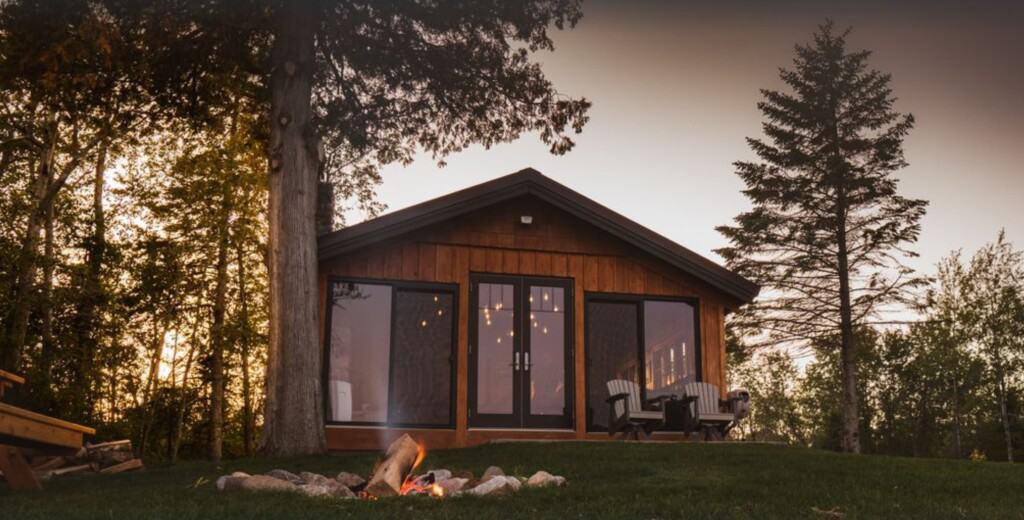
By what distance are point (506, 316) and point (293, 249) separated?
311cm

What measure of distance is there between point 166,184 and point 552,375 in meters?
8.59

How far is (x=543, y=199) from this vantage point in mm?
11367

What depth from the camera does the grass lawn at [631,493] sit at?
449 centimetres

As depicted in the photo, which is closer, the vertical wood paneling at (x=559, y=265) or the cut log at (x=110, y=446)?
the cut log at (x=110, y=446)

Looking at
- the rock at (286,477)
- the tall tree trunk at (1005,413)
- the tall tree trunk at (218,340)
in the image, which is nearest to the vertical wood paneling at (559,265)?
the rock at (286,477)

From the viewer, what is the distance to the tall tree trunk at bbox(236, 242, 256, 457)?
1617cm

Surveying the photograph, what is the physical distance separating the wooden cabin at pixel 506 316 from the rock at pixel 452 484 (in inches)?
195

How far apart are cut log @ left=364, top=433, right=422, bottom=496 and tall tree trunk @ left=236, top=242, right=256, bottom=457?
10880 mm

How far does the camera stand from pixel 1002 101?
18.7 ft

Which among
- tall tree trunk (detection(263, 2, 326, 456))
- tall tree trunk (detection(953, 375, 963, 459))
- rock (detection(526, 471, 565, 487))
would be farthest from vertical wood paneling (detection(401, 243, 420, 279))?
tall tree trunk (detection(953, 375, 963, 459))

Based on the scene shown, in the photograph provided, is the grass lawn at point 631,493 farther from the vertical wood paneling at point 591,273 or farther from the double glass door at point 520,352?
the vertical wood paneling at point 591,273

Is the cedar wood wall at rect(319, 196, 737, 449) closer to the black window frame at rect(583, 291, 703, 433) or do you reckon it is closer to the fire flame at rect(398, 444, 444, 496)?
the black window frame at rect(583, 291, 703, 433)

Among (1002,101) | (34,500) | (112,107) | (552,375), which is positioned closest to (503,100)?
(552,375)

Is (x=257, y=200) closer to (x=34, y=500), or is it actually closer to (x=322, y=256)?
(x=322, y=256)
